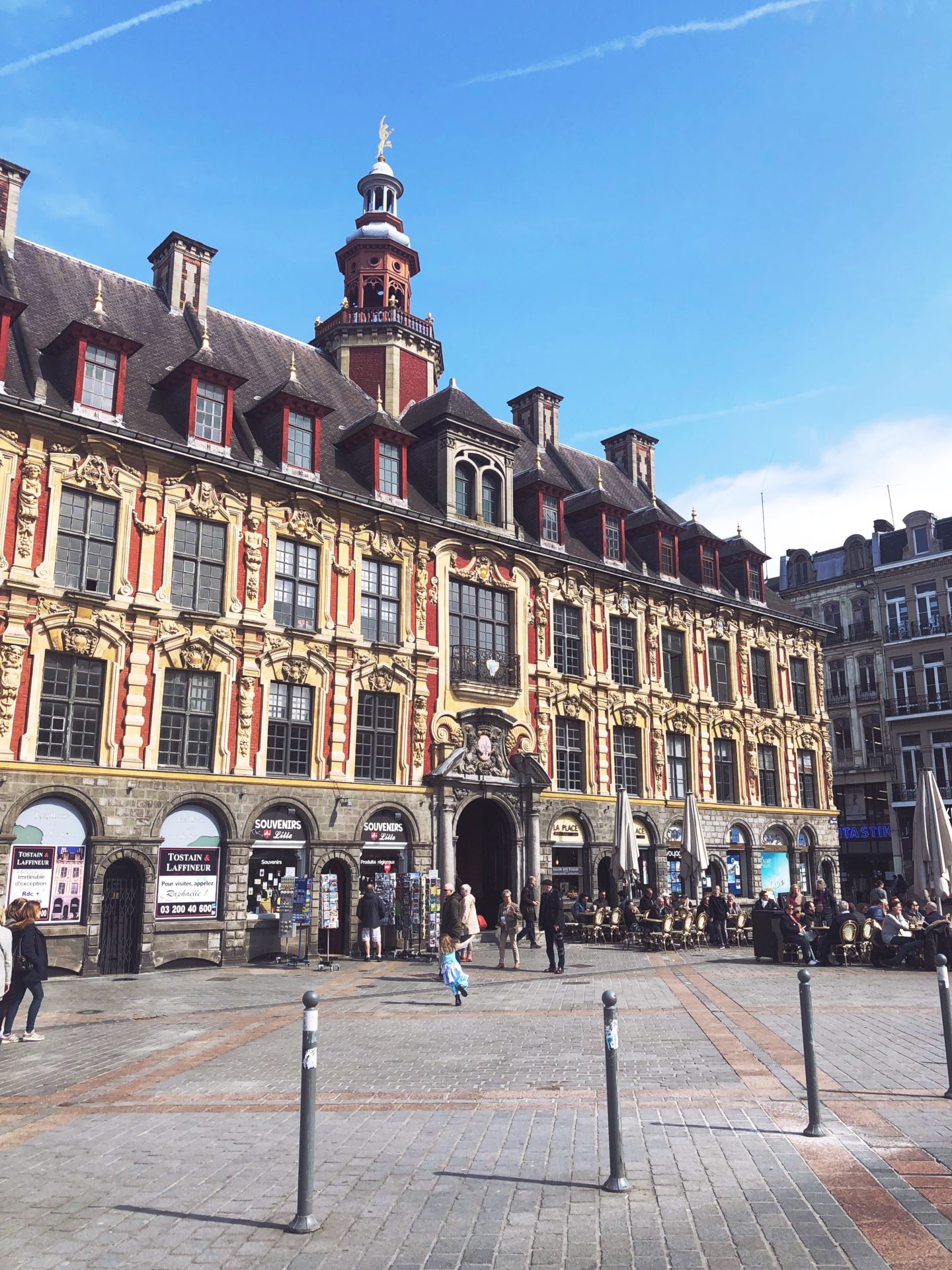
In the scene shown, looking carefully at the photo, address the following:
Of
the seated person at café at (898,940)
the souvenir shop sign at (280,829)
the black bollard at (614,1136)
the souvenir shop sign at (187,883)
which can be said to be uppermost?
the souvenir shop sign at (280,829)

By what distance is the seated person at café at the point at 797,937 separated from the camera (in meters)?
21.0

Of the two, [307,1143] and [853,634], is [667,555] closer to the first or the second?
[853,634]

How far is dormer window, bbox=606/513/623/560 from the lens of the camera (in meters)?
34.4

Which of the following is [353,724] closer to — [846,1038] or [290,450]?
[290,450]

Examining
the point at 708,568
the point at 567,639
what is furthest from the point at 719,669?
the point at 567,639

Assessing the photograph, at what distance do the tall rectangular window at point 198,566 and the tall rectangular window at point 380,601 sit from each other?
4152mm

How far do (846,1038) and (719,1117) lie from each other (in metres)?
4.34

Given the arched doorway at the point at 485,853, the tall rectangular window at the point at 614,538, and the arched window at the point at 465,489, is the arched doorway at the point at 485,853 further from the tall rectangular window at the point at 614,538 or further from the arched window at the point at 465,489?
the tall rectangular window at the point at 614,538

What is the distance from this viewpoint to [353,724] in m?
25.8

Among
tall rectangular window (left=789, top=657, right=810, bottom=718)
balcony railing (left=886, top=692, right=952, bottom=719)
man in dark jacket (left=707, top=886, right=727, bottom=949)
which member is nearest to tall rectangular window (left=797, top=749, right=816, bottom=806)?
tall rectangular window (left=789, top=657, right=810, bottom=718)

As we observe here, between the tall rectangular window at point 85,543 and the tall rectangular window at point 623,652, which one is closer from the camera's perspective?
the tall rectangular window at point 85,543

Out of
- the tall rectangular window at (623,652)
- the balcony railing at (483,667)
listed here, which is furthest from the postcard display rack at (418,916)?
the tall rectangular window at (623,652)

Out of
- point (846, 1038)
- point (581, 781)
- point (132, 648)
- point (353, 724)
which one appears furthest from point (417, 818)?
point (846, 1038)

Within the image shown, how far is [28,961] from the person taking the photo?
13.0 meters
